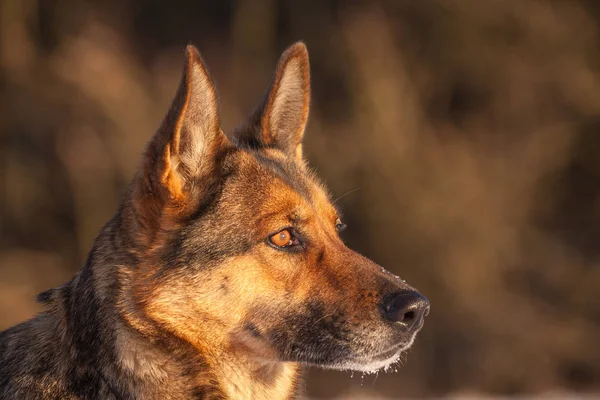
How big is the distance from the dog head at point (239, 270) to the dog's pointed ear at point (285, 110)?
0.84 meters

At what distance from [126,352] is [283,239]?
1005 mm

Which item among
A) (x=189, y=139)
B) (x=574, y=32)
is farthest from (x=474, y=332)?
(x=189, y=139)

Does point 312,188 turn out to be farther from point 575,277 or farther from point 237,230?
point 575,277

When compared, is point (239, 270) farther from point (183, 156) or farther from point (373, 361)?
point (373, 361)

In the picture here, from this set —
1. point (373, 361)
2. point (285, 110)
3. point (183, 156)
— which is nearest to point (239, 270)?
point (183, 156)

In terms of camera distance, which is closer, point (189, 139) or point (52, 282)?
point (189, 139)

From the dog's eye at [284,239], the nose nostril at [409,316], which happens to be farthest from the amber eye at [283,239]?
the nose nostril at [409,316]

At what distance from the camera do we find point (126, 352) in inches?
171

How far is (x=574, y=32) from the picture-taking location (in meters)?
14.2

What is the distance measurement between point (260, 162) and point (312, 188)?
1.26 feet

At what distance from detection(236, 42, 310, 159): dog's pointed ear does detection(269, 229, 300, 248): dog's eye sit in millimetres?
952

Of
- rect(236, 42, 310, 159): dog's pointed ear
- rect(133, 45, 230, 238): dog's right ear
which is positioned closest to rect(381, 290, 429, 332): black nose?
rect(133, 45, 230, 238): dog's right ear

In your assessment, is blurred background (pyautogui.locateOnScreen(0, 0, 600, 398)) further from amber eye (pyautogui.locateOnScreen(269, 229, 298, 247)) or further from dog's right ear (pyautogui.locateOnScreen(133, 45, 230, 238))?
dog's right ear (pyautogui.locateOnScreen(133, 45, 230, 238))

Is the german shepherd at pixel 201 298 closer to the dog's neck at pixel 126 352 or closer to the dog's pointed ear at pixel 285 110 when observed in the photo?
the dog's neck at pixel 126 352
